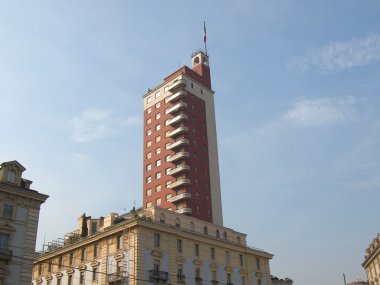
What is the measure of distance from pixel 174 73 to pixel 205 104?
34.1ft

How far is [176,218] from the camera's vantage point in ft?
229

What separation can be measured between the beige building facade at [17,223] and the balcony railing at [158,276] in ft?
54.5

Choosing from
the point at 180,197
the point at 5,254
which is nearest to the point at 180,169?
the point at 180,197

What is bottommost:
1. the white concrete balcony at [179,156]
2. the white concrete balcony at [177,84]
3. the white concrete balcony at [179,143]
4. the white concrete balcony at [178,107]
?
the white concrete balcony at [179,156]

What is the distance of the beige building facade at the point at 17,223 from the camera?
148 ft

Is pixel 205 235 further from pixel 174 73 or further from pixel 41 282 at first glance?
pixel 174 73

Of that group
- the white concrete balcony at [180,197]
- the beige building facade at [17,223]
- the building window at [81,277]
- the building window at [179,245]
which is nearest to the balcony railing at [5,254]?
the beige building facade at [17,223]

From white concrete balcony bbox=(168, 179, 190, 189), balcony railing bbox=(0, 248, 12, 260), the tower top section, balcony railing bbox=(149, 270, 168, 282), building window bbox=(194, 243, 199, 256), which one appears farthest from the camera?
the tower top section

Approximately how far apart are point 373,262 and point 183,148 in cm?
4971

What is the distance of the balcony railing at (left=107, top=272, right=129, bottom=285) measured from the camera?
5744cm

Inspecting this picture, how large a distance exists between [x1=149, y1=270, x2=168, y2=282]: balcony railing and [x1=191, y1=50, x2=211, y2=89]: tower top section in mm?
60844

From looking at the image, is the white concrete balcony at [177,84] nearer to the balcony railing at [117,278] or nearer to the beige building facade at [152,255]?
the beige building facade at [152,255]

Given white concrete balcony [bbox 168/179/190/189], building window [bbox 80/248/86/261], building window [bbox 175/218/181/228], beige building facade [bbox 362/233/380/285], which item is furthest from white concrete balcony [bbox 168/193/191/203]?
beige building facade [bbox 362/233/380/285]

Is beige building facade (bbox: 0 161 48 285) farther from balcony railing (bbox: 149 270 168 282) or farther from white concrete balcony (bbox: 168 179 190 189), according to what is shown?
white concrete balcony (bbox: 168 179 190 189)
